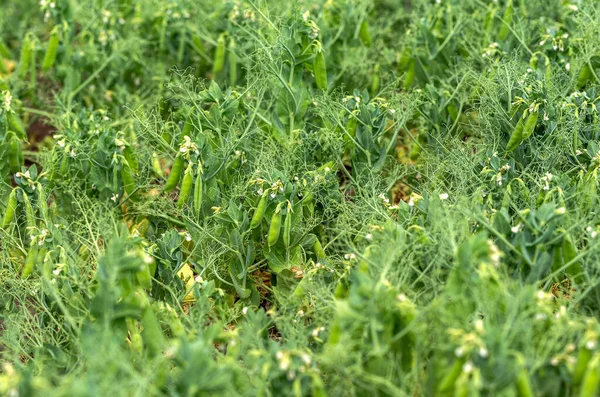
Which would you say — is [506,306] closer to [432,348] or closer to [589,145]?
[432,348]

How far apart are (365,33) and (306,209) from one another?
5.69 ft

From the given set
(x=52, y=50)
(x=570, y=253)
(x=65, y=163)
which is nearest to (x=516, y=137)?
(x=570, y=253)

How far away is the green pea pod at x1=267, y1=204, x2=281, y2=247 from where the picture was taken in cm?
388

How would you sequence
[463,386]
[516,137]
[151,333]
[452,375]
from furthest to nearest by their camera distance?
[516,137] < [151,333] < [452,375] < [463,386]

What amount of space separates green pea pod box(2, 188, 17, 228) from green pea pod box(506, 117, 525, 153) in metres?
2.50

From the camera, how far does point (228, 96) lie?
14.3ft

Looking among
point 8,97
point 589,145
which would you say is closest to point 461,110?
point 589,145

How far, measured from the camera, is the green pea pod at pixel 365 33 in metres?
5.45

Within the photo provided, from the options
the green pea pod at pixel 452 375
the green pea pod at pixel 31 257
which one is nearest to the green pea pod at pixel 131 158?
the green pea pod at pixel 31 257

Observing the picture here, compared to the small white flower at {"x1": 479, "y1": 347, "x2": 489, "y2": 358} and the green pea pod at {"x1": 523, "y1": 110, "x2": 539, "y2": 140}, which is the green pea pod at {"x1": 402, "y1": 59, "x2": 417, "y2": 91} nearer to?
the green pea pod at {"x1": 523, "y1": 110, "x2": 539, "y2": 140}

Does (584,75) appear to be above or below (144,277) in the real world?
above

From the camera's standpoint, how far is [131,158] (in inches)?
174

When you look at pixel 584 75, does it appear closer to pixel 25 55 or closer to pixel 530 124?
pixel 530 124

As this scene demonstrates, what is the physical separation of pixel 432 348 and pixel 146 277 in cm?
121
